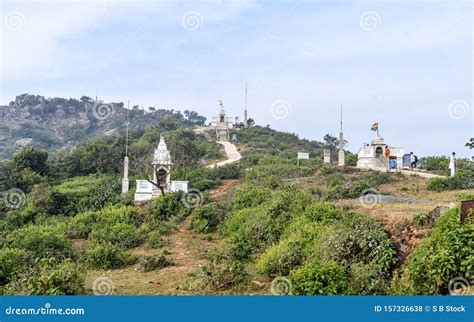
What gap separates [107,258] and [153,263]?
1564mm

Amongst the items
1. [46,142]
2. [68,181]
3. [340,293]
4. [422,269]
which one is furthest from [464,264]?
[46,142]

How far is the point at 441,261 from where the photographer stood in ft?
31.5

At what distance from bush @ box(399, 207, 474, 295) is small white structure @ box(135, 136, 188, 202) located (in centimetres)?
1628

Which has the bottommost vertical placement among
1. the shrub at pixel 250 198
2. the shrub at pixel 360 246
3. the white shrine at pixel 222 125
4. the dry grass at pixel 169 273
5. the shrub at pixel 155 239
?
the dry grass at pixel 169 273

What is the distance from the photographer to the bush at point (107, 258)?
608 inches

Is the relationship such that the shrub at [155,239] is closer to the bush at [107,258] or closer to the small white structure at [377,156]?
the bush at [107,258]

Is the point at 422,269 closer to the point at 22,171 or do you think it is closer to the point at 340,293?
the point at 340,293

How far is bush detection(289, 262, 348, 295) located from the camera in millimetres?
10039

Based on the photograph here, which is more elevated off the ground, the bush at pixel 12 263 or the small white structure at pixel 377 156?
the small white structure at pixel 377 156

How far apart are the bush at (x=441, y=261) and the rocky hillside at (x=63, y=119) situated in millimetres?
73481

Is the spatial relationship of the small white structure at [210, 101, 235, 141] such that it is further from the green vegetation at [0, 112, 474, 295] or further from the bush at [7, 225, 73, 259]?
the bush at [7, 225, 73, 259]

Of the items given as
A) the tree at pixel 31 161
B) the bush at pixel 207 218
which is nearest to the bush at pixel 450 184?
the bush at pixel 207 218

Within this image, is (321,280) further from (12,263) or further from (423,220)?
(12,263)

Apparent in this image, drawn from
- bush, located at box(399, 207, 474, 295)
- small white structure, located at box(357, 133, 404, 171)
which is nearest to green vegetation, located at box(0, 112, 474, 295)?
bush, located at box(399, 207, 474, 295)
